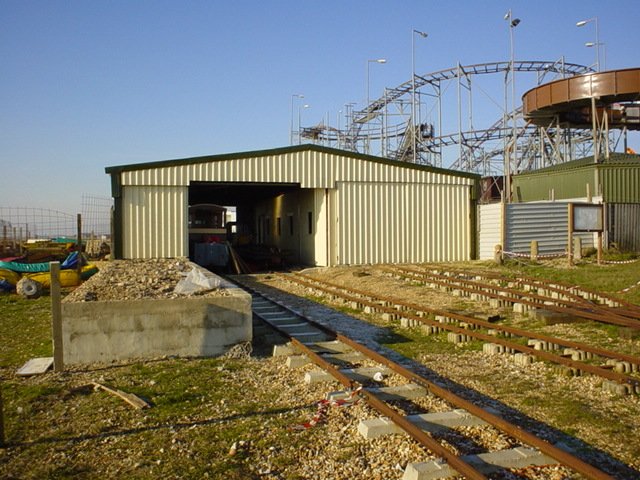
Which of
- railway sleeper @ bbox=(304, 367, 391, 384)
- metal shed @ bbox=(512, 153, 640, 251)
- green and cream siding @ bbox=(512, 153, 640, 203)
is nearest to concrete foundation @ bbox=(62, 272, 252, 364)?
railway sleeper @ bbox=(304, 367, 391, 384)

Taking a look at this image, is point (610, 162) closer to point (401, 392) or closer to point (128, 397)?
point (401, 392)

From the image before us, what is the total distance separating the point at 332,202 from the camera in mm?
22469

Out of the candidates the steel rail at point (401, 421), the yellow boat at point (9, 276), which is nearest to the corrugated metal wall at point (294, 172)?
the yellow boat at point (9, 276)

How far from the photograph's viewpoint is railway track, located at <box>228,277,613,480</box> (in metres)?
4.27

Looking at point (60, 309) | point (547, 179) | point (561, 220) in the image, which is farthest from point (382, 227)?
→ point (60, 309)

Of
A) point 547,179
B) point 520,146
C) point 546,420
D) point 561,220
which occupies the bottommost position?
point 546,420

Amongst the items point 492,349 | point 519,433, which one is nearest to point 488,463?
point 519,433

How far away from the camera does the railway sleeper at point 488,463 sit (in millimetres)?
4199

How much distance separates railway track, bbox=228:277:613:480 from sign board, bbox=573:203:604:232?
12.7 m

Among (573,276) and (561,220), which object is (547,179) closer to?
(561,220)

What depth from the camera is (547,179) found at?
2869 cm

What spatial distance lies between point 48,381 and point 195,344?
6.55 ft

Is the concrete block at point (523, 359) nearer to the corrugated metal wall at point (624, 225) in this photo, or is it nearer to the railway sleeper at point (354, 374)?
the railway sleeper at point (354, 374)

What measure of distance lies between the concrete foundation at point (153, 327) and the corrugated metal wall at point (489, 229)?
51.4 feet
